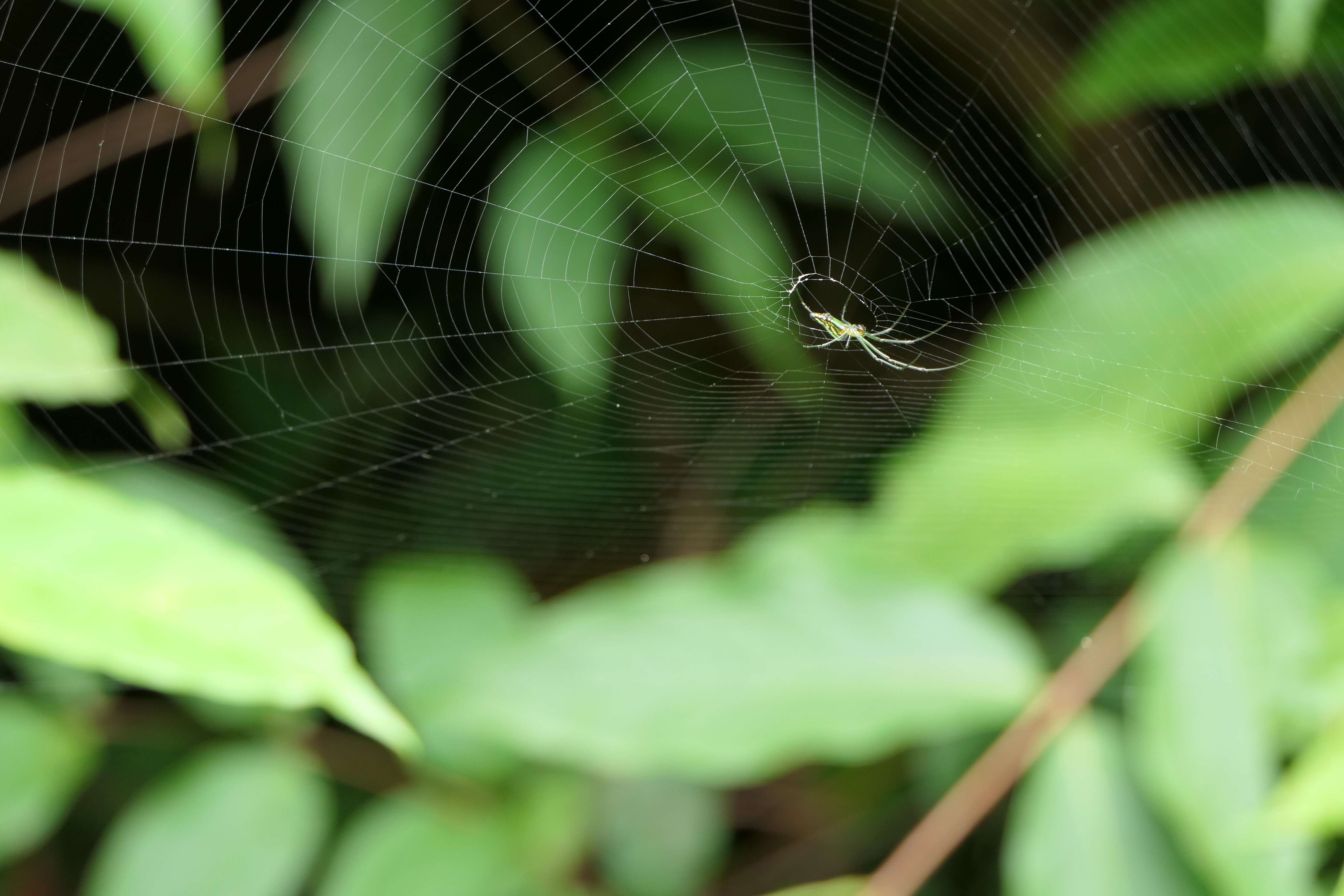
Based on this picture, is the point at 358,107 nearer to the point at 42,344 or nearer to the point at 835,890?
the point at 42,344

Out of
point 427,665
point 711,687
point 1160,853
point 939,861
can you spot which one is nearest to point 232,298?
point 427,665

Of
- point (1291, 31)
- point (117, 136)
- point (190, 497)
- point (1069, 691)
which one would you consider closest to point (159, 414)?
point (190, 497)

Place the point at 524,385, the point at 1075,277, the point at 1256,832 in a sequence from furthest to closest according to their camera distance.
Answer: the point at 524,385
the point at 1075,277
the point at 1256,832

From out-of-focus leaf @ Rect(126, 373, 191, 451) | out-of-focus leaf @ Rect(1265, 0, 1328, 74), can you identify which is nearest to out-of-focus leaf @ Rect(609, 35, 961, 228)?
out-of-focus leaf @ Rect(1265, 0, 1328, 74)

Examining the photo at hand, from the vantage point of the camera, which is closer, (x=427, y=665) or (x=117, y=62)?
(x=427, y=665)

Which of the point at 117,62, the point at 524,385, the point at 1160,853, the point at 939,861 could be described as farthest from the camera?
the point at 524,385

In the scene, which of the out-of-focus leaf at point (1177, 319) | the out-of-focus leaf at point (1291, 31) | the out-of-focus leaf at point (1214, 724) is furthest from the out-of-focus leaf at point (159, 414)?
the out-of-focus leaf at point (1291, 31)

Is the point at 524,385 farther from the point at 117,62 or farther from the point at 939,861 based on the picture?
the point at 939,861

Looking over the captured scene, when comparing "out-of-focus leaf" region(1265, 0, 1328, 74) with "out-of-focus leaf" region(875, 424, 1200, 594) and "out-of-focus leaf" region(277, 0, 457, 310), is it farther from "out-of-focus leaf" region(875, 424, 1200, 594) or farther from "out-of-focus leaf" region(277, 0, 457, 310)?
"out-of-focus leaf" region(277, 0, 457, 310)

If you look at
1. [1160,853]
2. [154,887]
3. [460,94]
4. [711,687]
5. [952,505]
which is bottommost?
[154,887]
